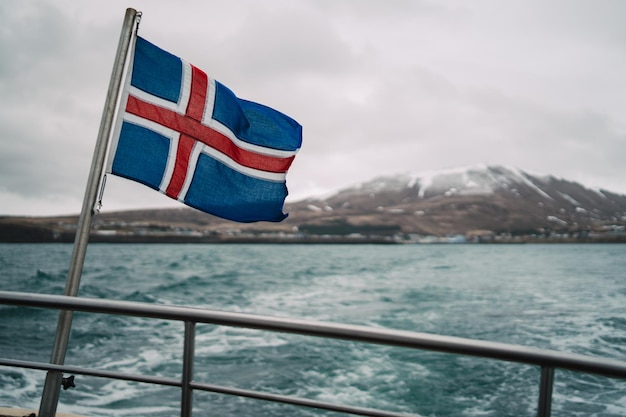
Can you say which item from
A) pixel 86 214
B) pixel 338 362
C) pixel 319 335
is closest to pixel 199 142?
pixel 86 214

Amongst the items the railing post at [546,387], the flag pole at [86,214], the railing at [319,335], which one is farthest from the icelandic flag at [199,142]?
the railing post at [546,387]

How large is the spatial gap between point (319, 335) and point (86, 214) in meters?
1.81

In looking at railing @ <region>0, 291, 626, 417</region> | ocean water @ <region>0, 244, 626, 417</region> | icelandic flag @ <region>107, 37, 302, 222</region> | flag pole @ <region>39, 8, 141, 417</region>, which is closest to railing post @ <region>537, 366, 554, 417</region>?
railing @ <region>0, 291, 626, 417</region>

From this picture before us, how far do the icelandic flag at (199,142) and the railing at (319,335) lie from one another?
1490 mm

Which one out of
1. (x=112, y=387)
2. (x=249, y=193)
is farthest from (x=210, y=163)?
(x=112, y=387)

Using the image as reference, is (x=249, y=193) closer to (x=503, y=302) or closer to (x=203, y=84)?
(x=203, y=84)

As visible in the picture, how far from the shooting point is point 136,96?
3277 millimetres

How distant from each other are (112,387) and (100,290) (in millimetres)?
23852

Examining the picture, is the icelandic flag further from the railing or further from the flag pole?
the railing

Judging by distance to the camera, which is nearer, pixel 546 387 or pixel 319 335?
pixel 546 387

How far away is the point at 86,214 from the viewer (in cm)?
278

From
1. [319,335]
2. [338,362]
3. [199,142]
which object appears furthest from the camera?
[338,362]

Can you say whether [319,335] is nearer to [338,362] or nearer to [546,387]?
[546,387]

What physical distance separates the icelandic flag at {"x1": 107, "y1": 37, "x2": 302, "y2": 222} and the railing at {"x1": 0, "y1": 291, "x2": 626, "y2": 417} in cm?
149
